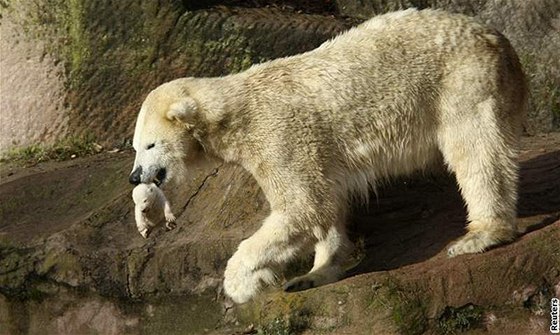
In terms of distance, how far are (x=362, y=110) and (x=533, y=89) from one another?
11.1 ft

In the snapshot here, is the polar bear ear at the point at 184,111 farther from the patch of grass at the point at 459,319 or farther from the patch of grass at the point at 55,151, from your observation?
the patch of grass at the point at 55,151

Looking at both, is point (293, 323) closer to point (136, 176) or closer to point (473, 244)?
point (473, 244)

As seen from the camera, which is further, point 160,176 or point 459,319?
point 160,176

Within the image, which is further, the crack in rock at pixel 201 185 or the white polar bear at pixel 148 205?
the crack in rock at pixel 201 185

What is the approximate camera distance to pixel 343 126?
7230 millimetres

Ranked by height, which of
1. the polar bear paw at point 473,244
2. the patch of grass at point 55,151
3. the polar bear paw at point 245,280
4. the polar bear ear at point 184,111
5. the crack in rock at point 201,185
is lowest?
the patch of grass at point 55,151

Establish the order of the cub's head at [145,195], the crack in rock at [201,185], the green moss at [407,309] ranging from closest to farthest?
1. the green moss at [407,309]
2. the cub's head at [145,195]
3. the crack in rock at [201,185]

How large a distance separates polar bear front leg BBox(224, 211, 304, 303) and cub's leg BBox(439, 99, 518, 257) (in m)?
1.11

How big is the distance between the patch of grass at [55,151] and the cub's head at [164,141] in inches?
125

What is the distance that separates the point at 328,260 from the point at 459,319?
1145 millimetres

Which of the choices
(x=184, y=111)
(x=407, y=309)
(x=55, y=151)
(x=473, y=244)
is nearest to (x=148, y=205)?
(x=184, y=111)

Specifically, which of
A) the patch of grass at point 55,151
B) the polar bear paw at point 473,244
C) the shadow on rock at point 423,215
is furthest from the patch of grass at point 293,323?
the patch of grass at point 55,151

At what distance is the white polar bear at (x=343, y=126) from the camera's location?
7.03 meters

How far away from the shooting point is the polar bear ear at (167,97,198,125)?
7.02 meters
